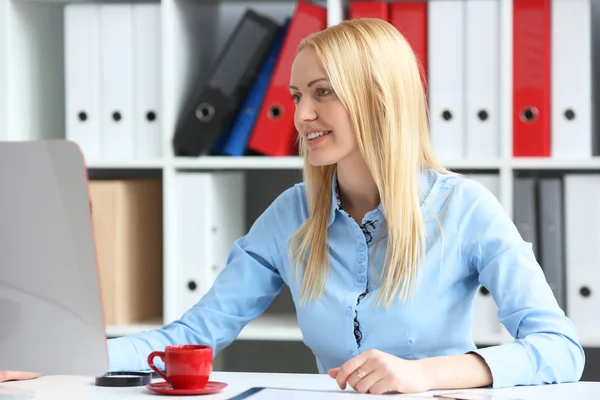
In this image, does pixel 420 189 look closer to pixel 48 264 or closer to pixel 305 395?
pixel 305 395

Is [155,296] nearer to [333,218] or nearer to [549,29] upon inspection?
[333,218]

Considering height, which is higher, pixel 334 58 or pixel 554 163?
pixel 334 58

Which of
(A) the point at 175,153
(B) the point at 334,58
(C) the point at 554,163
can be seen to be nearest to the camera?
(B) the point at 334,58

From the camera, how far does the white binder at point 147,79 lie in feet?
7.61

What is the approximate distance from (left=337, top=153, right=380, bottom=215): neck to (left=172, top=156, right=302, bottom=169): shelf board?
59cm

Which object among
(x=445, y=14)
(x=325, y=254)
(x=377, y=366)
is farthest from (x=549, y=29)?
(x=377, y=366)

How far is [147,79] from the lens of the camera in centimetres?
233

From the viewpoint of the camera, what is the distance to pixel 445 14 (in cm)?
218

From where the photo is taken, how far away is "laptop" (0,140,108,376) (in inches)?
36.5

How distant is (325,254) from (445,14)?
0.88 meters

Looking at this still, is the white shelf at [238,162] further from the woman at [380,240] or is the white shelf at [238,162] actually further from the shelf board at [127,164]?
the woman at [380,240]

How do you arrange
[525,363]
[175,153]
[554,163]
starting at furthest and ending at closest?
[175,153]
[554,163]
[525,363]

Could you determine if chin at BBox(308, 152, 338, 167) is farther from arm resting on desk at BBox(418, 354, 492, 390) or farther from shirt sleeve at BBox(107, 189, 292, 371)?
arm resting on desk at BBox(418, 354, 492, 390)

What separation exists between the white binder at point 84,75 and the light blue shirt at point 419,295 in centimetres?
85
